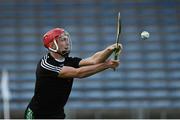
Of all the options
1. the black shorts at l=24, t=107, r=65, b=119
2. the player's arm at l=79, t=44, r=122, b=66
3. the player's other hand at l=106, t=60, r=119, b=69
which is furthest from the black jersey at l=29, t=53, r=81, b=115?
the player's other hand at l=106, t=60, r=119, b=69

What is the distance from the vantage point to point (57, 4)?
1186 cm

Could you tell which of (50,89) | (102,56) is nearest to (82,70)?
Answer: (102,56)

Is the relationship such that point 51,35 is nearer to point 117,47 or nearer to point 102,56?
point 102,56

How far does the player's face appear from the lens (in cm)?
462

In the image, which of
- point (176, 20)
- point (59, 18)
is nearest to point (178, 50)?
point (176, 20)

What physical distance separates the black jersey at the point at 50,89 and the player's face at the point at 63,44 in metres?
0.10

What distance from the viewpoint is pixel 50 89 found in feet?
15.2

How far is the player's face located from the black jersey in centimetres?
10

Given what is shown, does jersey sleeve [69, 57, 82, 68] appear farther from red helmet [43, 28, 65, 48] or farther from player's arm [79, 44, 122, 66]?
red helmet [43, 28, 65, 48]

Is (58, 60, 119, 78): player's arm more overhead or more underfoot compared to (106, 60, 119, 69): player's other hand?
more underfoot

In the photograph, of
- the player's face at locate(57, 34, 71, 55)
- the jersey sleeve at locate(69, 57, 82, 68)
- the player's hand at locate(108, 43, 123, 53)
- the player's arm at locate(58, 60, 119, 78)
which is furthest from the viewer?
the jersey sleeve at locate(69, 57, 82, 68)

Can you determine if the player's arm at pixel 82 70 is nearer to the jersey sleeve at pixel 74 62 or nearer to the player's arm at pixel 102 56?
the player's arm at pixel 102 56

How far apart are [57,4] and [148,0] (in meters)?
1.91

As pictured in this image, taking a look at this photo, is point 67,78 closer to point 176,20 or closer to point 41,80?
point 41,80
